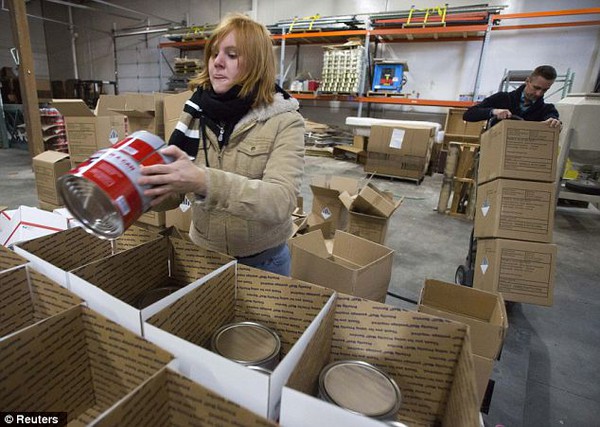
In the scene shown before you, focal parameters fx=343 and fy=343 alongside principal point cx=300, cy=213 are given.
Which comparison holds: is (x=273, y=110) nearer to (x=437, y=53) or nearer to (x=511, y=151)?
(x=511, y=151)

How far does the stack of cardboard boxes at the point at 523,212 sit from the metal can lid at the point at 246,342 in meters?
1.66

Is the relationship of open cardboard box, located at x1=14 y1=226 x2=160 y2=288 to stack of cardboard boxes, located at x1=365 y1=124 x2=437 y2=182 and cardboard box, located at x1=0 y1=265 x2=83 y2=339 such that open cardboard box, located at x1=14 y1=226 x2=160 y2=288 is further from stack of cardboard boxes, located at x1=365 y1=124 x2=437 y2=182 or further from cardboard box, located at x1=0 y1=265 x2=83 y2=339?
stack of cardboard boxes, located at x1=365 y1=124 x2=437 y2=182

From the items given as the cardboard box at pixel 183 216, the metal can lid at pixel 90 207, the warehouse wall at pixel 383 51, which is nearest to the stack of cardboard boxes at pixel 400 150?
the warehouse wall at pixel 383 51

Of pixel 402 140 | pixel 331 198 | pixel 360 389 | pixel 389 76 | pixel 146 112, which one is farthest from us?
pixel 389 76

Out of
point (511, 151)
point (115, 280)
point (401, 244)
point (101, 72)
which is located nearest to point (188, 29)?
point (101, 72)

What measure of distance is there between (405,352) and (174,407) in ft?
1.51

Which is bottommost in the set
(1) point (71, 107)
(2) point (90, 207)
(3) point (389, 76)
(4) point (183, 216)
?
(4) point (183, 216)

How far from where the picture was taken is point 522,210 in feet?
6.30

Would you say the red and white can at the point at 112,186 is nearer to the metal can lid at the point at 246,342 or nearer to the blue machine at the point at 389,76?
the metal can lid at the point at 246,342

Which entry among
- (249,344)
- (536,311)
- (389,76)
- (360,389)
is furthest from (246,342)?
(389,76)

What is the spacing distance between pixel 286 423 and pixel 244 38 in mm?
897

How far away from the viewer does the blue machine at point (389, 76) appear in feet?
20.1

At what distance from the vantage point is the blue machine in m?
6.14

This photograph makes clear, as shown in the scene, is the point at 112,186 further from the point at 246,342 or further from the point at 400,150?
the point at 400,150
